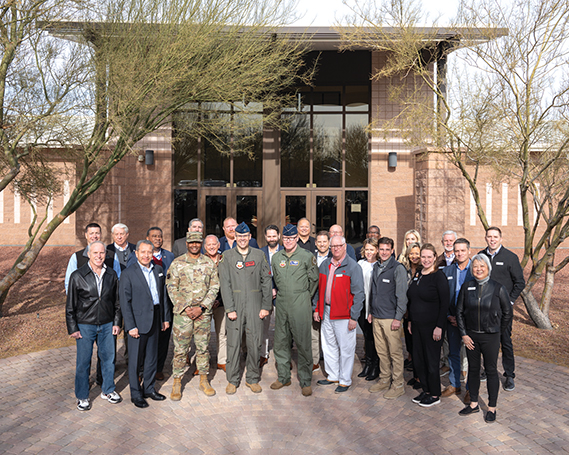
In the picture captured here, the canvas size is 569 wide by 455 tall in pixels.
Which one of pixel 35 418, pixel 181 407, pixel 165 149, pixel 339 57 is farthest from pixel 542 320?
pixel 165 149

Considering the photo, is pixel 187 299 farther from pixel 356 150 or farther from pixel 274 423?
pixel 356 150

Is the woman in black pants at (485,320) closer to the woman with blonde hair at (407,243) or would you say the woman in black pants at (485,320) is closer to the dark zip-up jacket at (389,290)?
the dark zip-up jacket at (389,290)

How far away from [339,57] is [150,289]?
11.9 meters

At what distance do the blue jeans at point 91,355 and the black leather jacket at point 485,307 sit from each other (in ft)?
12.5

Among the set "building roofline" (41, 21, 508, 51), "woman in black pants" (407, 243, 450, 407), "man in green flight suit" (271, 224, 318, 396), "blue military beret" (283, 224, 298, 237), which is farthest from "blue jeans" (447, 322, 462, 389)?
"building roofline" (41, 21, 508, 51)

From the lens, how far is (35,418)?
5.03 meters

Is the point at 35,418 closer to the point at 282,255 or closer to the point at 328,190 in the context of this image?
the point at 282,255

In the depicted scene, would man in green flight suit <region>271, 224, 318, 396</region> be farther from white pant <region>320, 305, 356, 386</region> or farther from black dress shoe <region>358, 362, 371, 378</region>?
black dress shoe <region>358, 362, 371, 378</region>

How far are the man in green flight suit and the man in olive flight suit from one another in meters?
0.19

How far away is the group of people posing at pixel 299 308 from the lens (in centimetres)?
524

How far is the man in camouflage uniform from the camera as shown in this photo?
5.61m

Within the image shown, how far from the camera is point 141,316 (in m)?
5.41

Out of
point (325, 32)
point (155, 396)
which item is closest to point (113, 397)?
point (155, 396)

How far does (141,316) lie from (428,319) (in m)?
3.16
